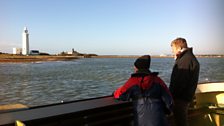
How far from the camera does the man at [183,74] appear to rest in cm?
288

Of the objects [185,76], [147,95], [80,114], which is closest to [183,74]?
[185,76]

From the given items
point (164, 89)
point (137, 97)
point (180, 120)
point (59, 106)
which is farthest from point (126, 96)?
point (180, 120)

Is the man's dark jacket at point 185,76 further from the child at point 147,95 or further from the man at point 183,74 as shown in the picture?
the child at point 147,95

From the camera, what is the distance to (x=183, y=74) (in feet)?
9.43

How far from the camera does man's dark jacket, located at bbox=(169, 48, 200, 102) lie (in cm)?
288

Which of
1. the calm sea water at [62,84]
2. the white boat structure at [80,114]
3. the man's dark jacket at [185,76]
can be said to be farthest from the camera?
the calm sea water at [62,84]

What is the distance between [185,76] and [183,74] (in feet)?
0.09

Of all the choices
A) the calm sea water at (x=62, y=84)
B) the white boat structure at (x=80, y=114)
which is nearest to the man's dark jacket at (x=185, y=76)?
the white boat structure at (x=80, y=114)

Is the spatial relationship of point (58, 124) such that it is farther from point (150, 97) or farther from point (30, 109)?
point (150, 97)

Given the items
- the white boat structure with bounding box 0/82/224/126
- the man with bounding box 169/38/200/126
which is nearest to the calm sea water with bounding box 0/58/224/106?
the man with bounding box 169/38/200/126

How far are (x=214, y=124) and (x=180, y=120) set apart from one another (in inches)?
51.1

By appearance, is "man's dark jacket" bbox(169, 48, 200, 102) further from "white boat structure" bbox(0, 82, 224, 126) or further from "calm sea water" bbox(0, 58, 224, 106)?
"calm sea water" bbox(0, 58, 224, 106)

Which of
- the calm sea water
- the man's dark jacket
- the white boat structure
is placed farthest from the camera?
the calm sea water

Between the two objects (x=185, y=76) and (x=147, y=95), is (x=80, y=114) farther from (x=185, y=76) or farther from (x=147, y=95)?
(x=185, y=76)
